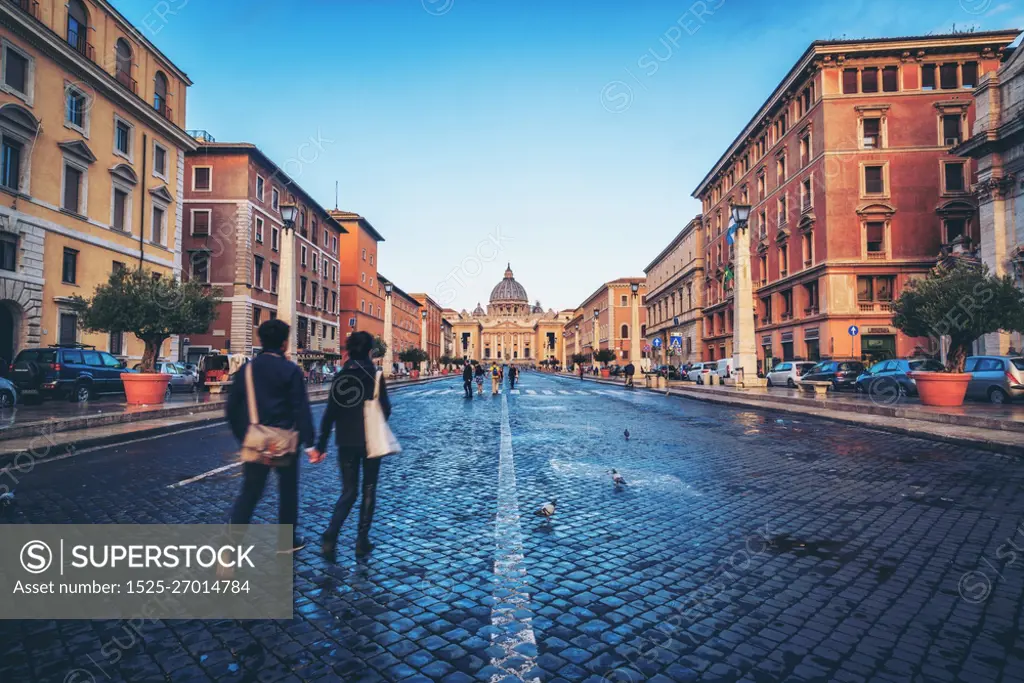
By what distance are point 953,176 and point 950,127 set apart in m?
2.72

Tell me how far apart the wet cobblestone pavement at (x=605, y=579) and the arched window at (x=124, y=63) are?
24.9 metres

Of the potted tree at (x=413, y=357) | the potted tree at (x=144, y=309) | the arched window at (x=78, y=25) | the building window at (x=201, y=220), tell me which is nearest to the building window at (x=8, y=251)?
the potted tree at (x=144, y=309)

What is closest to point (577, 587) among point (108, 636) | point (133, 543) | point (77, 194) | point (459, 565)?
point (459, 565)

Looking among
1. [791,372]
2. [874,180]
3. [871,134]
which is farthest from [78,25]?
[874,180]

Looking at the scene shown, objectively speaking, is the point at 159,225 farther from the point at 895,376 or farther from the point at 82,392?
the point at 895,376

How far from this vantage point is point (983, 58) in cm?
3247

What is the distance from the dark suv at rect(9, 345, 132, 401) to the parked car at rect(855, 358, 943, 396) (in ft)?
83.8

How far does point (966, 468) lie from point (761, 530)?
459 cm

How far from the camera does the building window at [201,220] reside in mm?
36438

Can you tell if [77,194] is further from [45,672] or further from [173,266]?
[45,672]

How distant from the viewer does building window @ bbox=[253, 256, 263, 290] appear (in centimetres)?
3769

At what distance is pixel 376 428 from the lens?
13.7ft

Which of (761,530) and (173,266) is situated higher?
(173,266)

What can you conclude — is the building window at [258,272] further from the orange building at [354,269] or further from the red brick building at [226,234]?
the orange building at [354,269]
